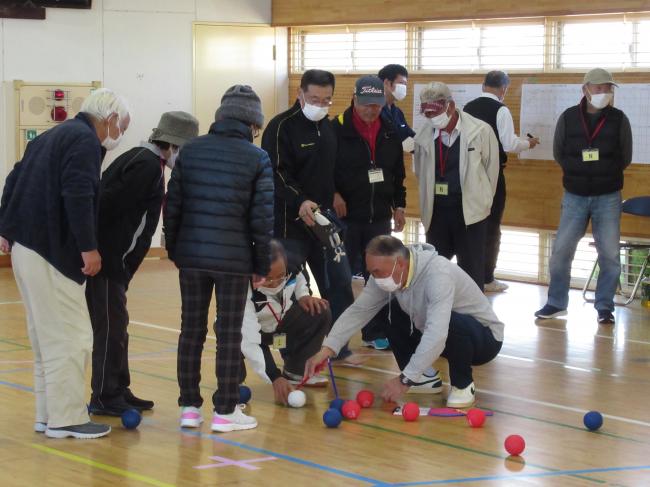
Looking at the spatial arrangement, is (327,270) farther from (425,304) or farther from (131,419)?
(131,419)

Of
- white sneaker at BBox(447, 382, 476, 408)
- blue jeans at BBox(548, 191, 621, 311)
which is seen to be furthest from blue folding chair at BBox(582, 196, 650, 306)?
white sneaker at BBox(447, 382, 476, 408)

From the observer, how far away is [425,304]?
541cm

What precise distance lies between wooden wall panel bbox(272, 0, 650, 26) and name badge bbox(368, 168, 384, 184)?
138 inches

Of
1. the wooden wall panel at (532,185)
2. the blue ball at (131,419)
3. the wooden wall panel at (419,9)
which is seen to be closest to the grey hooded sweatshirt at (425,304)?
the blue ball at (131,419)

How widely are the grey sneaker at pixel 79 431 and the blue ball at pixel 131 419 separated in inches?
6.2

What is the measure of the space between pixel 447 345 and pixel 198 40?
22.3ft

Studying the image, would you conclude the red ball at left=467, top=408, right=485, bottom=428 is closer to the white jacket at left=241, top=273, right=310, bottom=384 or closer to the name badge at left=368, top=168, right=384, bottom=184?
the white jacket at left=241, top=273, right=310, bottom=384

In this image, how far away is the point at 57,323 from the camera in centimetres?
460

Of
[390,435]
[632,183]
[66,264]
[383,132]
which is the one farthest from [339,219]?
[632,183]

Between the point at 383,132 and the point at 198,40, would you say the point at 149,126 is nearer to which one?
the point at 198,40

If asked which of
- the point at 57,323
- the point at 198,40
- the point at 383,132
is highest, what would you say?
the point at 198,40

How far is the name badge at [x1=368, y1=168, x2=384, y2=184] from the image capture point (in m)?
6.84

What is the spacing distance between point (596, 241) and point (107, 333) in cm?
429

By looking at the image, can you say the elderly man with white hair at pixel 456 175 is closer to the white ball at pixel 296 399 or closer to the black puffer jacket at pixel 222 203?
the white ball at pixel 296 399
